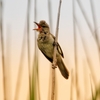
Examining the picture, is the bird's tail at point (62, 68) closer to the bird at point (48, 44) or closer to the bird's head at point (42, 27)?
the bird at point (48, 44)

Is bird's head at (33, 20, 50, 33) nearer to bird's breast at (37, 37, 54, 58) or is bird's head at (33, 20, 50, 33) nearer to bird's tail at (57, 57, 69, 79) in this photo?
bird's breast at (37, 37, 54, 58)

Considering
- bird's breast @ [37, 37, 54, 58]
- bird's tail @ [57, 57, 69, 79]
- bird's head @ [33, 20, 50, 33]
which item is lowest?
bird's tail @ [57, 57, 69, 79]

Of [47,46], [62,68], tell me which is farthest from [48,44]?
[62,68]

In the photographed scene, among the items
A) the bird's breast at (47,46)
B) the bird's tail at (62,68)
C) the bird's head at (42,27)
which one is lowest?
the bird's tail at (62,68)

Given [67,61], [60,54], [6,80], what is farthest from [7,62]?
[60,54]

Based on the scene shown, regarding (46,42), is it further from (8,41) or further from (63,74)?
(8,41)

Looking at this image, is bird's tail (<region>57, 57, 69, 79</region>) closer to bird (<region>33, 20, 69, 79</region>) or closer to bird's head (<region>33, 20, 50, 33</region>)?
bird (<region>33, 20, 69, 79</region>)

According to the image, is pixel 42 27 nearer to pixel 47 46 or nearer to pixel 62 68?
pixel 47 46

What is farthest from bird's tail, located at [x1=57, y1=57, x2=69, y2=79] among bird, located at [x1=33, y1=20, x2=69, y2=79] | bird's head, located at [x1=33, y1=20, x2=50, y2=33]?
bird's head, located at [x1=33, y1=20, x2=50, y2=33]

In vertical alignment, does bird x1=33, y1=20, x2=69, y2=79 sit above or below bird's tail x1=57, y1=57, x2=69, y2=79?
above

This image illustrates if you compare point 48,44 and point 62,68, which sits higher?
point 48,44

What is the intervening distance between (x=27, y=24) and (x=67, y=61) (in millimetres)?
254

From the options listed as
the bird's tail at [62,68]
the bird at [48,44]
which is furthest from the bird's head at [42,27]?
the bird's tail at [62,68]

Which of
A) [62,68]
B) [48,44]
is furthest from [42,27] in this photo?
[62,68]
